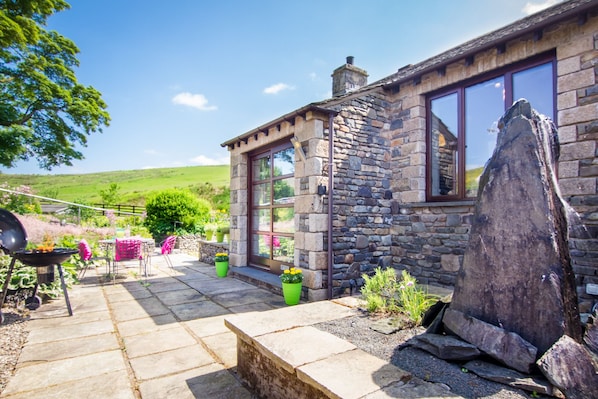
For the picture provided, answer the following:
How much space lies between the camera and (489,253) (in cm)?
227

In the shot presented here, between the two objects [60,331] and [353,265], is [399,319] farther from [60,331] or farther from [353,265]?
[60,331]

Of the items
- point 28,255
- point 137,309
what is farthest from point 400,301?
point 28,255

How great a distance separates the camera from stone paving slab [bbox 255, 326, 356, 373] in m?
2.19

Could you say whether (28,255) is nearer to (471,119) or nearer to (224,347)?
(224,347)

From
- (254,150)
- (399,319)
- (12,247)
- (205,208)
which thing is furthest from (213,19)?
(205,208)

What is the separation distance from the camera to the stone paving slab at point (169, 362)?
9.30 feet

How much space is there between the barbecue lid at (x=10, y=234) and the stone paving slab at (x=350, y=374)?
15.2ft

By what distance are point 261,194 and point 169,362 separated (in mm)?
4319

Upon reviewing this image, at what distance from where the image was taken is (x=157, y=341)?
3.53m

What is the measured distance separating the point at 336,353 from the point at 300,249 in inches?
117

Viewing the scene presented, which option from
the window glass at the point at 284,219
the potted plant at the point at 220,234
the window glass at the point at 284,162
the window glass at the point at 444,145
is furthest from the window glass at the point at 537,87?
the potted plant at the point at 220,234

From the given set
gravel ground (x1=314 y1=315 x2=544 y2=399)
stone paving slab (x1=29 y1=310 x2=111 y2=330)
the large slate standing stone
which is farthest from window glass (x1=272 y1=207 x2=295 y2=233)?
the large slate standing stone

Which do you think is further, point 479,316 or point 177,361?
point 177,361

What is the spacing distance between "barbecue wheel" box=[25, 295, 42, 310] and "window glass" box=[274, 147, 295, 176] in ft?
14.1
